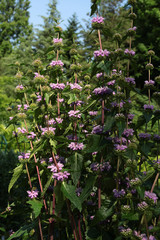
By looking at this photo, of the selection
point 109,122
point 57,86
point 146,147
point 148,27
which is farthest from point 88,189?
point 148,27

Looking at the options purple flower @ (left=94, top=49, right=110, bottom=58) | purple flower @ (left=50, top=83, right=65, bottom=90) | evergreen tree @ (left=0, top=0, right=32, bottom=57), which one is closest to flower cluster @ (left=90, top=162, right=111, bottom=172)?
purple flower @ (left=50, top=83, right=65, bottom=90)

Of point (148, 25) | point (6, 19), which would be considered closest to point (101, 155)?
point (148, 25)

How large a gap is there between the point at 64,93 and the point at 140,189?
3.21 feet

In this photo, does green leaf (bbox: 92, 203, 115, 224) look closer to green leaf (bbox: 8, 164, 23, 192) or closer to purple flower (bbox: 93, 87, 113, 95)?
green leaf (bbox: 8, 164, 23, 192)

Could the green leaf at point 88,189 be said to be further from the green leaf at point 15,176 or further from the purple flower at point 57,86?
the purple flower at point 57,86

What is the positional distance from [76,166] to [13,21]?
35.4 m

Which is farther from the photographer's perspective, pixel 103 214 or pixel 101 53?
pixel 101 53

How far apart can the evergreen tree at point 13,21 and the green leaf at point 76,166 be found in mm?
32811

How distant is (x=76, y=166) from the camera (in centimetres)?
161

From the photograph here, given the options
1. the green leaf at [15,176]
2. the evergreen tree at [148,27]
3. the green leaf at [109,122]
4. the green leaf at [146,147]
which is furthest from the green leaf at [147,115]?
the evergreen tree at [148,27]

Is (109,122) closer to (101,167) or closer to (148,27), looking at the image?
(101,167)

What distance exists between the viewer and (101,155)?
66.1 inches

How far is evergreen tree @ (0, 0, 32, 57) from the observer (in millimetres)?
32719

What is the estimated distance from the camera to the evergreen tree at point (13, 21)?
107ft
